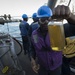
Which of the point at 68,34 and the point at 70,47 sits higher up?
the point at 68,34

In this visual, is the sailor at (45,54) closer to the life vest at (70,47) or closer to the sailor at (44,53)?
the sailor at (44,53)

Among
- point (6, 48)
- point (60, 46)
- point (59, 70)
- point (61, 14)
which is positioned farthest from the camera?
point (6, 48)

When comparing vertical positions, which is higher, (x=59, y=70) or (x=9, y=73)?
(x=59, y=70)

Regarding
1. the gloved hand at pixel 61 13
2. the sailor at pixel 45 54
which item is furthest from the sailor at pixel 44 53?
the gloved hand at pixel 61 13

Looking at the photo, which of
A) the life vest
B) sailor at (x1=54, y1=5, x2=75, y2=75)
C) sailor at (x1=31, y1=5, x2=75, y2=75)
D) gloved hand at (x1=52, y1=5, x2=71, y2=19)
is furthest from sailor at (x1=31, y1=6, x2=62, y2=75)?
gloved hand at (x1=52, y1=5, x2=71, y2=19)

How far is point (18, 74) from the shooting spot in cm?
427

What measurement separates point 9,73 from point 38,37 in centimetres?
200

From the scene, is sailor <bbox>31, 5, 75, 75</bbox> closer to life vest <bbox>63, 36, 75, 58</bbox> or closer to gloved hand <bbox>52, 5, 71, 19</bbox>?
life vest <bbox>63, 36, 75, 58</bbox>

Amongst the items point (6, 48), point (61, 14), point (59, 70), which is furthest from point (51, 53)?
point (6, 48)

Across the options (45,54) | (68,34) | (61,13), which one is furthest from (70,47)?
(61,13)

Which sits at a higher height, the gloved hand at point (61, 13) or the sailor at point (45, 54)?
the gloved hand at point (61, 13)

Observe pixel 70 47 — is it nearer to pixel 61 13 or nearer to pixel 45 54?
pixel 45 54

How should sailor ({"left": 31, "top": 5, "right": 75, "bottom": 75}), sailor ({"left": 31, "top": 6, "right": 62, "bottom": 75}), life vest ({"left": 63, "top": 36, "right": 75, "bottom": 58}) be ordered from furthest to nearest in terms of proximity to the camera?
1. sailor ({"left": 31, "top": 6, "right": 62, "bottom": 75})
2. sailor ({"left": 31, "top": 5, "right": 75, "bottom": 75})
3. life vest ({"left": 63, "top": 36, "right": 75, "bottom": 58})

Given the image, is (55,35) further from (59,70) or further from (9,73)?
(9,73)
